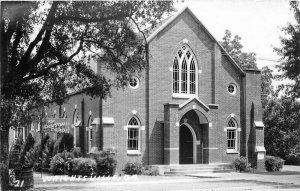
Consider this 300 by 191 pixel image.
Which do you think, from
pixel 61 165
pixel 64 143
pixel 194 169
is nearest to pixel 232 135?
pixel 194 169

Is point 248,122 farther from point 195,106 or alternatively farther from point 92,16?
point 92,16

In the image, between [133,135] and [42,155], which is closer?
[133,135]

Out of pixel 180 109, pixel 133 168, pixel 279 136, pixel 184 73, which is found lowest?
pixel 133 168

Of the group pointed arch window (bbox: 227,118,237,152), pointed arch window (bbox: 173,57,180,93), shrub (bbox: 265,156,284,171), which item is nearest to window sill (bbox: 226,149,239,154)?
pointed arch window (bbox: 227,118,237,152)

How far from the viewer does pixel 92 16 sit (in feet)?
53.5

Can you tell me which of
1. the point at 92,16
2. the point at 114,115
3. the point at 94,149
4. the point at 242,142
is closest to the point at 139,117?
the point at 114,115

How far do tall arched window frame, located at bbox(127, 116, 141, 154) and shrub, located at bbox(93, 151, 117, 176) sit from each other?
8.28ft

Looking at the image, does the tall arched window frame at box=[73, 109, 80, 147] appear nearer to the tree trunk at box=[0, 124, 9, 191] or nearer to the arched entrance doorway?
the arched entrance doorway

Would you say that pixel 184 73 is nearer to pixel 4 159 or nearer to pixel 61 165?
pixel 61 165

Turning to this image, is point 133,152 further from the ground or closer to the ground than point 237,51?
closer to the ground

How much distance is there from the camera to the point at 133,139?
2784 cm

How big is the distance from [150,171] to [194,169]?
9.48 ft

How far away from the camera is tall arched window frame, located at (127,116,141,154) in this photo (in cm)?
2772

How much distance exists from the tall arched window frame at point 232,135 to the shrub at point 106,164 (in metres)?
8.91
